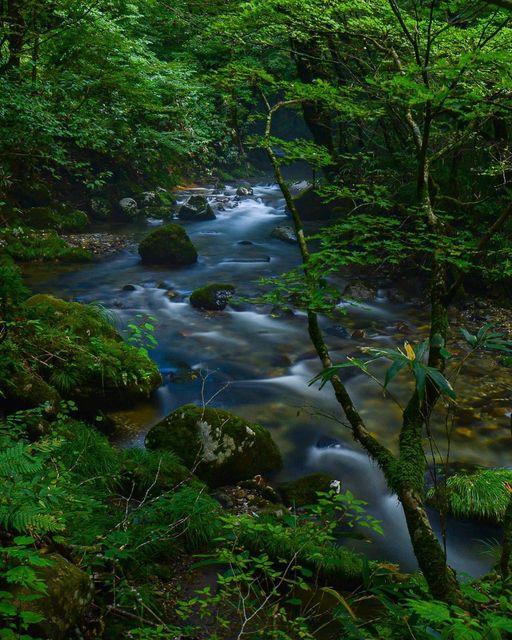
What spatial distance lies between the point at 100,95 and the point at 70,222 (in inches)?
259

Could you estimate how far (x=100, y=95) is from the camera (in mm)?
10523

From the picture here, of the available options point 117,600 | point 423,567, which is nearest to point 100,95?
point 117,600

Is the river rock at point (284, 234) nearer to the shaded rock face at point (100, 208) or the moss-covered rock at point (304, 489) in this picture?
the shaded rock face at point (100, 208)

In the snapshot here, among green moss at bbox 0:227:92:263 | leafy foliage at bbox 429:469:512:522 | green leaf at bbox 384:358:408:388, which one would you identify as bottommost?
leafy foliage at bbox 429:469:512:522

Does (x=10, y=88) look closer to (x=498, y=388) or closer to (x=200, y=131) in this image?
(x=200, y=131)

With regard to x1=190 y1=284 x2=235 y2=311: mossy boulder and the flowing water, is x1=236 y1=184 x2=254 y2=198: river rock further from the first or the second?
x1=190 y1=284 x2=235 y2=311: mossy boulder

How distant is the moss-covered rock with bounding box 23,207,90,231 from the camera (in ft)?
50.7

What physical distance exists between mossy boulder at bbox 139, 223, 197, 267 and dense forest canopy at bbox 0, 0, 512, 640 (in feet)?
0.20

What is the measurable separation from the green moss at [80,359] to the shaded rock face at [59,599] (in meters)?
3.51

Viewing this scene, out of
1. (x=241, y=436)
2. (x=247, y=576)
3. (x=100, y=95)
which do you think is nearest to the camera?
(x=247, y=576)

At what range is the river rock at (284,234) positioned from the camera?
56.9 ft

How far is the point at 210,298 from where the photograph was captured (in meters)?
12.1

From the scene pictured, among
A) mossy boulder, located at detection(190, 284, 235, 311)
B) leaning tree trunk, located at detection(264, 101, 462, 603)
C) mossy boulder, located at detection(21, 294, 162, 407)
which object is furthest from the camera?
mossy boulder, located at detection(190, 284, 235, 311)

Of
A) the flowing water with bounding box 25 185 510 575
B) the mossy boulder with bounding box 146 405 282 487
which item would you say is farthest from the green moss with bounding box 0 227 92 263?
the mossy boulder with bounding box 146 405 282 487
